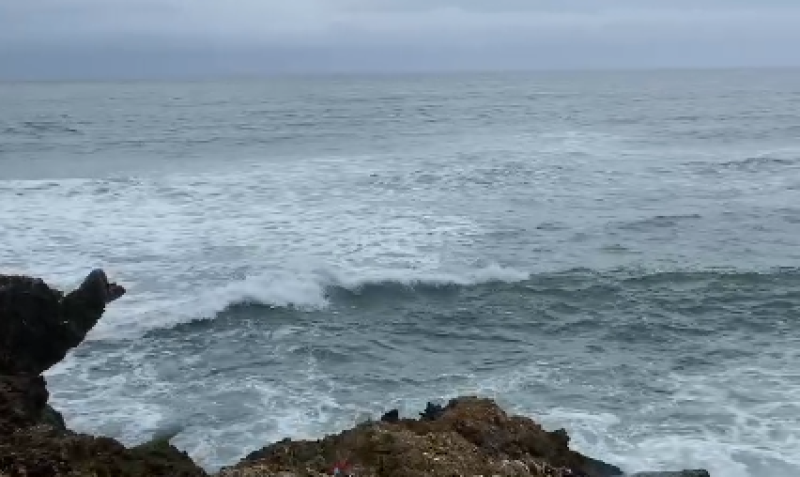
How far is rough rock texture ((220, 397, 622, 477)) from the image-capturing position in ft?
30.5

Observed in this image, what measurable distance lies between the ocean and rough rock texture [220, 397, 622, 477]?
9.20ft

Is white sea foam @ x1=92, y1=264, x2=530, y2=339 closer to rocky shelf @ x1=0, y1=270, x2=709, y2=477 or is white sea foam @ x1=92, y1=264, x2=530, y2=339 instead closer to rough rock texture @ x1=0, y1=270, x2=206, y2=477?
rough rock texture @ x1=0, y1=270, x2=206, y2=477

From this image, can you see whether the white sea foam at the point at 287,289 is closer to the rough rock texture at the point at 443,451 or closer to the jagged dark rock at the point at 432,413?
the jagged dark rock at the point at 432,413

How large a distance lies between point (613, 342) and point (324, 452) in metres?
11.0

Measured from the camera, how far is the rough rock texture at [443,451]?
930 cm

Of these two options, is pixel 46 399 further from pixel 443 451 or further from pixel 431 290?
pixel 431 290

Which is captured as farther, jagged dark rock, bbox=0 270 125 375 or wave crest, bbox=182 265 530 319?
wave crest, bbox=182 265 530 319

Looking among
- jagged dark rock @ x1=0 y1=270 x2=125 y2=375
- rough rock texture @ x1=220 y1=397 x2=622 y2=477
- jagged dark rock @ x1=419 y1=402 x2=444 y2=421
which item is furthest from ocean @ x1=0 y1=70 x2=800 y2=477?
jagged dark rock @ x1=419 y1=402 x2=444 y2=421

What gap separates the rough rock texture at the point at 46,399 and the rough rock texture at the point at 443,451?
1210mm

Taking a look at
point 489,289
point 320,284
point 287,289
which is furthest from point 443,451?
point 320,284

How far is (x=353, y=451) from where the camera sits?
9688 mm

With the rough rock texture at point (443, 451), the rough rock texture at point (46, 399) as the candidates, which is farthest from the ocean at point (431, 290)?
the rough rock texture at point (443, 451)

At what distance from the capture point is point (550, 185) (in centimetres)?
3928

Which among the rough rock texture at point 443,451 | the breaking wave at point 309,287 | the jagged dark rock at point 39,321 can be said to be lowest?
the breaking wave at point 309,287
